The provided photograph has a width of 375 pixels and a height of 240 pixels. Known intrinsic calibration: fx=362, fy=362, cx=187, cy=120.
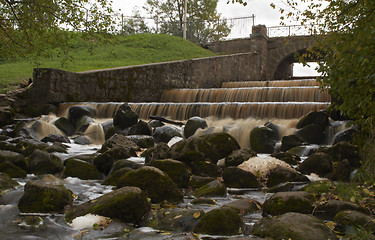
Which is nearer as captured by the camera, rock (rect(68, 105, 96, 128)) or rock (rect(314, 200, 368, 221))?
rock (rect(314, 200, 368, 221))

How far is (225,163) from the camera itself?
279 inches

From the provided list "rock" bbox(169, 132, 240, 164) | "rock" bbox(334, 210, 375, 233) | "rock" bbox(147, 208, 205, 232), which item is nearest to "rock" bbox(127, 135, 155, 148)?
"rock" bbox(169, 132, 240, 164)

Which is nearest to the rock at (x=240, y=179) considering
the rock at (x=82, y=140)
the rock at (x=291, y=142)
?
the rock at (x=291, y=142)

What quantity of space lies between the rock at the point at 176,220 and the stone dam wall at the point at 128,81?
36.3ft

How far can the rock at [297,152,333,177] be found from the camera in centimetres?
653

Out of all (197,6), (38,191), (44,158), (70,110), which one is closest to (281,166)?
(38,191)

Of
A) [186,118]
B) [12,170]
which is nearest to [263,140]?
[186,118]

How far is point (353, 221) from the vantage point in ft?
12.1

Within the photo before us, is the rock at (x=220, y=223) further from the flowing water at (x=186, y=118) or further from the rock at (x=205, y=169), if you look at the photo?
the rock at (x=205, y=169)

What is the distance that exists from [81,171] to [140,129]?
470 cm

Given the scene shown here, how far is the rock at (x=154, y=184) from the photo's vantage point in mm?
4848

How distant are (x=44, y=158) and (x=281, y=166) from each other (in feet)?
14.2

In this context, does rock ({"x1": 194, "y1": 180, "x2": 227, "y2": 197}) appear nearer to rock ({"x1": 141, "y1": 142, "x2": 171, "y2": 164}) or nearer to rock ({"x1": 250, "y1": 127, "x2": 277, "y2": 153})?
rock ({"x1": 141, "y1": 142, "x2": 171, "y2": 164})

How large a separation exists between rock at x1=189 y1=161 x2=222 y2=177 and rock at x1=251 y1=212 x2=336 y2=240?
281 cm
